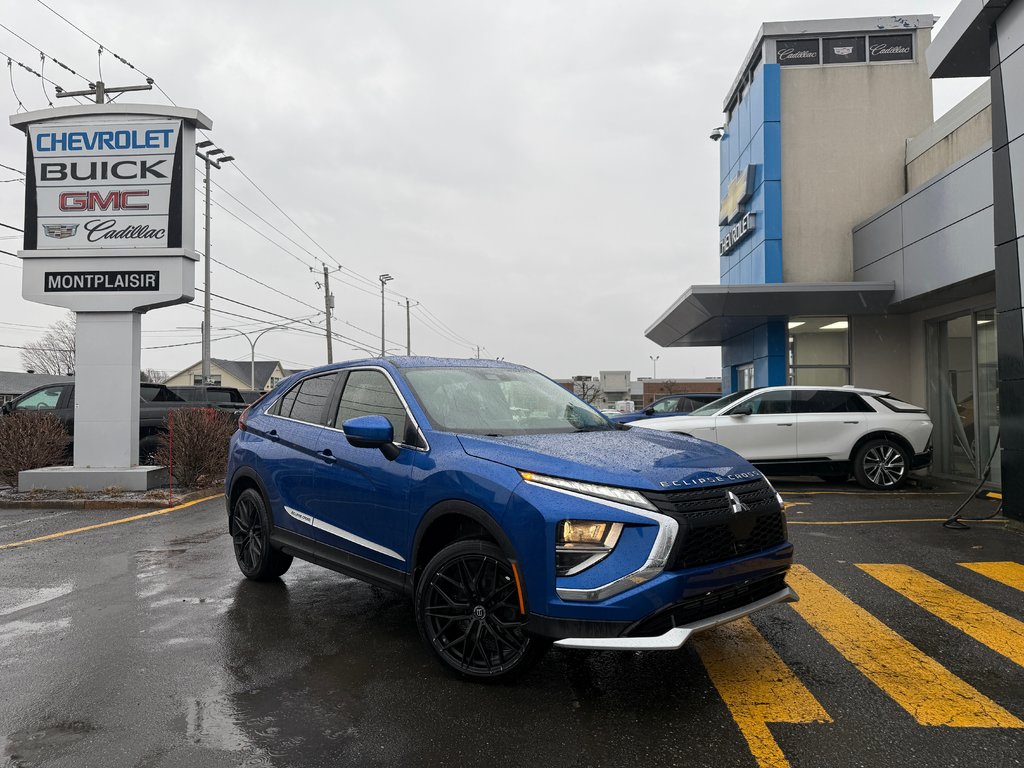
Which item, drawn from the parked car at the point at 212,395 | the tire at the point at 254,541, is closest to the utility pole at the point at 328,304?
the parked car at the point at 212,395

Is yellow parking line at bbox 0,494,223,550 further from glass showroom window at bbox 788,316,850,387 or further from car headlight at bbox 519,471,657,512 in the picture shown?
glass showroom window at bbox 788,316,850,387

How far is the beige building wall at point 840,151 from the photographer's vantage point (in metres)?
17.1

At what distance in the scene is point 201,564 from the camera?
6555 mm

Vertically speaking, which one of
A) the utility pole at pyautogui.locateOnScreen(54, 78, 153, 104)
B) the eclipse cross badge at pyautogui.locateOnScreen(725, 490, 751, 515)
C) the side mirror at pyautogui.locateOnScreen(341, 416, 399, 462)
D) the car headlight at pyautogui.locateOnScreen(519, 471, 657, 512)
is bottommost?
the eclipse cross badge at pyautogui.locateOnScreen(725, 490, 751, 515)

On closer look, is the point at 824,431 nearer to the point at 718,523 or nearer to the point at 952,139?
the point at 952,139

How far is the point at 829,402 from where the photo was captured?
11.9 meters

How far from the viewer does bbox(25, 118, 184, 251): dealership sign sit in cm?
1195

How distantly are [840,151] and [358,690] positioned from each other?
57.2ft

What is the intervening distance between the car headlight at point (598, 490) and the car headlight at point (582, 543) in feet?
0.40

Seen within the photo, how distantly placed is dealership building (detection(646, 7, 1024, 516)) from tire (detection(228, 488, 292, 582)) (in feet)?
34.2

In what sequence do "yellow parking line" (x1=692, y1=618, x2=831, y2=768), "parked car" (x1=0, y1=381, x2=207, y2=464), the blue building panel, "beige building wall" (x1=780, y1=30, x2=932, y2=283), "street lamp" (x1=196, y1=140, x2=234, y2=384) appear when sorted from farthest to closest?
"street lamp" (x1=196, y1=140, x2=234, y2=384)
"beige building wall" (x1=780, y1=30, x2=932, y2=283)
the blue building panel
"parked car" (x1=0, y1=381, x2=207, y2=464)
"yellow parking line" (x1=692, y1=618, x2=831, y2=768)

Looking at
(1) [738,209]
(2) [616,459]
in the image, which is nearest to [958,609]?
(2) [616,459]

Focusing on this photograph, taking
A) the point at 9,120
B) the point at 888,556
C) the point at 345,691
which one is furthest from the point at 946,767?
the point at 9,120

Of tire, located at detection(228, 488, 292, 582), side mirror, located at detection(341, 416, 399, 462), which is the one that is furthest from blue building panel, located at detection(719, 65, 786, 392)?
side mirror, located at detection(341, 416, 399, 462)
